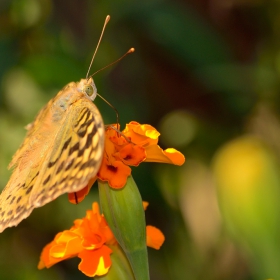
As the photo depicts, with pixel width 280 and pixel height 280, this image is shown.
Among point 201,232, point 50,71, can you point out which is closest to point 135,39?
point 50,71

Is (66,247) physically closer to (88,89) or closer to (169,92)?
(88,89)

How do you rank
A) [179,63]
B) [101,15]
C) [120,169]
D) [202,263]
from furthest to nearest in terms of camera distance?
[179,63], [101,15], [202,263], [120,169]

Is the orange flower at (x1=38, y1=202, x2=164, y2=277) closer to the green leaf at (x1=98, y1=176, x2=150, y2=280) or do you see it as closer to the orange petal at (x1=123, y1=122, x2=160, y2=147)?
the green leaf at (x1=98, y1=176, x2=150, y2=280)

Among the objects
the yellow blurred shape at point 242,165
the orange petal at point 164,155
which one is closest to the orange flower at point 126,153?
the orange petal at point 164,155

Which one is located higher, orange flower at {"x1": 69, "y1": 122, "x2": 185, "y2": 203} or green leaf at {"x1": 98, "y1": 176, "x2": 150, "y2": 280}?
orange flower at {"x1": 69, "y1": 122, "x2": 185, "y2": 203}

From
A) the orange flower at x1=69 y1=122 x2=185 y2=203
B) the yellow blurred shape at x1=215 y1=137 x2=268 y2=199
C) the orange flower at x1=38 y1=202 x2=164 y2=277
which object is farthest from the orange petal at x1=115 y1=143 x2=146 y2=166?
the yellow blurred shape at x1=215 y1=137 x2=268 y2=199

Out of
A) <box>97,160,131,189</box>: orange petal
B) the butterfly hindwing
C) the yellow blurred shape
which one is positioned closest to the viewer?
the butterfly hindwing

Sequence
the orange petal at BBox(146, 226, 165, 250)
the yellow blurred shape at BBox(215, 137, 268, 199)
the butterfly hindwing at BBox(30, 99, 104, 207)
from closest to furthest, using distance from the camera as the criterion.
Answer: the butterfly hindwing at BBox(30, 99, 104, 207)
the orange petal at BBox(146, 226, 165, 250)
the yellow blurred shape at BBox(215, 137, 268, 199)

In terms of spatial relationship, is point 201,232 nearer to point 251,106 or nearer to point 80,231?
point 251,106

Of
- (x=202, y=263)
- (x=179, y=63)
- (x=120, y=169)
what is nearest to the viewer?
(x=120, y=169)
